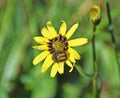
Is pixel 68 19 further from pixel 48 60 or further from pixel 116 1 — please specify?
pixel 48 60

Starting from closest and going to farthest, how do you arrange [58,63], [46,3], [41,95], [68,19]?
[58,63]
[41,95]
[68,19]
[46,3]

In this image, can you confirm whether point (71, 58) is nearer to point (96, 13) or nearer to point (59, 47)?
point (59, 47)

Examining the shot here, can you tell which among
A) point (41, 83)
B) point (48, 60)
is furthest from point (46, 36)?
point (41, 83)

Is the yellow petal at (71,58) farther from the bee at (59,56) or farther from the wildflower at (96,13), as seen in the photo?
the wildflower at (96,13)

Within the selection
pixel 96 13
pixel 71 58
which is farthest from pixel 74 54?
pixel 96 13

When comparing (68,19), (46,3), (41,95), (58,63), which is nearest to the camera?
(58,63)

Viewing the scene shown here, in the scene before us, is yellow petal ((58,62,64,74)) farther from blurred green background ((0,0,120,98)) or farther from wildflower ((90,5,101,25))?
blurred green background ((0,0,120,98))
